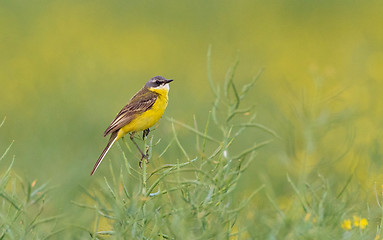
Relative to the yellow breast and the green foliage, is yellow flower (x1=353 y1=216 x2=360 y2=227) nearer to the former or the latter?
the green foliage

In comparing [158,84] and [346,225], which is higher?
[158,84]

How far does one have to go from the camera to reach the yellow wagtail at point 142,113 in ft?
18.4

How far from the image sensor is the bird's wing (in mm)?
5676

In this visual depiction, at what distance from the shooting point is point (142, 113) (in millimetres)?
5629

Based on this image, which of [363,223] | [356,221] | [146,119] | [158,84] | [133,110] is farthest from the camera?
[158,84]

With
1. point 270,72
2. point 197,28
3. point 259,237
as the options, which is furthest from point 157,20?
point 259,237

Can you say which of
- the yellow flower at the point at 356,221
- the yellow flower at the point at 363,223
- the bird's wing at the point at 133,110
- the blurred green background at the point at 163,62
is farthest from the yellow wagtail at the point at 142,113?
the yellow flower at the point at 363,223

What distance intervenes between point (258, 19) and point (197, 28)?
1647mm

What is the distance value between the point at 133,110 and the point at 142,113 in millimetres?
A: 159

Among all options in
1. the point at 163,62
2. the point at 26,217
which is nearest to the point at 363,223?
the point at 26,217

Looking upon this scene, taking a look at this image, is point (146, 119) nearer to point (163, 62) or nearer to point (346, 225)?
point (346, 225)

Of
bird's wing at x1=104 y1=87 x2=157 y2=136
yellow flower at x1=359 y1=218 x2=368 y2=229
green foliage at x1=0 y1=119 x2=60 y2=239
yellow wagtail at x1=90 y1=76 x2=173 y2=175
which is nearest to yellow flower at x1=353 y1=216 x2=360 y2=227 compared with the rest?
yellow flower at x1=359 y1=218 x2=368 y2=229

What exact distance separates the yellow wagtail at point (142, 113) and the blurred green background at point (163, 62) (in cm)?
47

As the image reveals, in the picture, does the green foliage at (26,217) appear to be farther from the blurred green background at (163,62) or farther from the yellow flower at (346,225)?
the blurred green background at (163,62)
